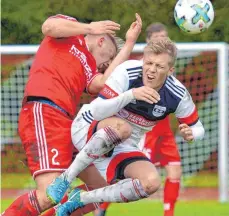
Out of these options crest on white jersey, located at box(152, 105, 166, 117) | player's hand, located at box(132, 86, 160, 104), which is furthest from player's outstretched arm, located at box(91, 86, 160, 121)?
crest on white jersey, located at box(152, 105, 166, 117)

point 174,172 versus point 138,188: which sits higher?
point 138,188

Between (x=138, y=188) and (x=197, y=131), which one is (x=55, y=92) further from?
(x=197, y=131)

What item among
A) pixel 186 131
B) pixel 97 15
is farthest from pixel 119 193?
pixel 97 15

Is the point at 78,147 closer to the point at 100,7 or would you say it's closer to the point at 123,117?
the point at 123,117

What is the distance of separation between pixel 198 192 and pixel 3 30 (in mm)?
3669

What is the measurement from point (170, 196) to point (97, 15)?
5.34 metres

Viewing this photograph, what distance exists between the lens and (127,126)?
22.8 feet

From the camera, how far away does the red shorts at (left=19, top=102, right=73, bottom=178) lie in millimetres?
7238

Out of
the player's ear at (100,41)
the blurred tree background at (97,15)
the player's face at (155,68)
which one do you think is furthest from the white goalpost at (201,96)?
the player's face at (155,68)

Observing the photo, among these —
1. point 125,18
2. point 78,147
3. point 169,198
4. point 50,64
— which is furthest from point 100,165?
point 125,18

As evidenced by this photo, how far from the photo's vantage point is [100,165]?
7.34m

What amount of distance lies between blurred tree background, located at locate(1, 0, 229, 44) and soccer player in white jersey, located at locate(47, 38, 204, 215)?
6.52m

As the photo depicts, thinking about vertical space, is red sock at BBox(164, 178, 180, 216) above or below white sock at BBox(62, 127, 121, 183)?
below

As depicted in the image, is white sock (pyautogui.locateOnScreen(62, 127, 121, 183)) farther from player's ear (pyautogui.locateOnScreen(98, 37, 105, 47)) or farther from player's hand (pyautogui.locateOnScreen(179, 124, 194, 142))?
player's ear (pyautogui.locateOnScreen(98, 37, 105, 47))
